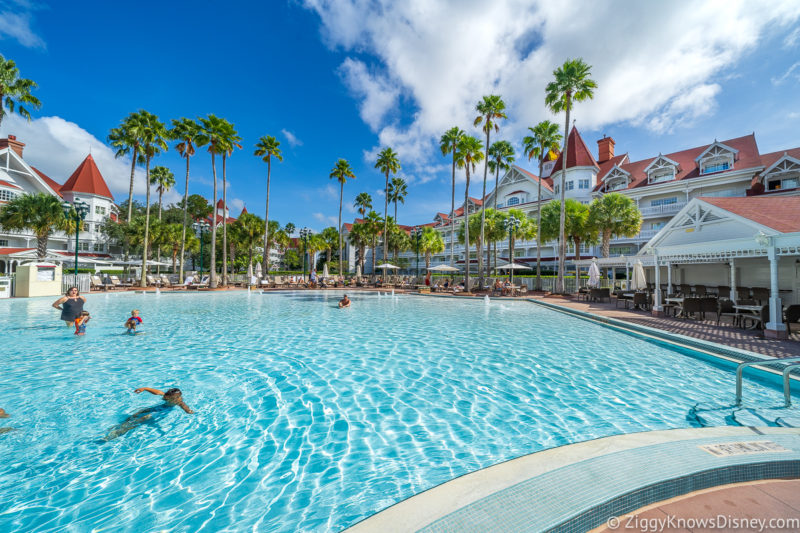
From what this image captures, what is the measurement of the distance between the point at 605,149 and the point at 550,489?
2147 inches

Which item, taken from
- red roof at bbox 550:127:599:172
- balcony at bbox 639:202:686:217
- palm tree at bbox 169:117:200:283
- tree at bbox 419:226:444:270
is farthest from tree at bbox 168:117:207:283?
balcony at bbox 639:202:686:217

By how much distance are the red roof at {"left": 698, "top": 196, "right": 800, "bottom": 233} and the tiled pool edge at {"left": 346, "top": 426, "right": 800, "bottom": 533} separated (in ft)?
35.2

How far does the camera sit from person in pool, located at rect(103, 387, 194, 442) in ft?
14.5

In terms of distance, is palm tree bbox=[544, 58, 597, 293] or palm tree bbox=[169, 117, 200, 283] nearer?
palm tree bbox=[544, 58, 597, 293]

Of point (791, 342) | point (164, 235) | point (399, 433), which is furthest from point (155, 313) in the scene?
point (164, 235)

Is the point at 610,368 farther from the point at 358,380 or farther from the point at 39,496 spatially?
the point at 39,496

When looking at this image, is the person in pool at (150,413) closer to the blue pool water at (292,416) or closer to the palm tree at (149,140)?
the blue pool water at (292,416)

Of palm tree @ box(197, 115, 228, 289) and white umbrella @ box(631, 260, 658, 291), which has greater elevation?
palm tree @ box(197, 115, 228, 289)

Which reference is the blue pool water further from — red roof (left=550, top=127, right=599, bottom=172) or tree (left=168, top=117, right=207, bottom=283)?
red roof (left=550, top=127, right=599, bottom=172)

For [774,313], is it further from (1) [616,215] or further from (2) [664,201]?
(2) [664,201]

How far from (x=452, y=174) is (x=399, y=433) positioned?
90.3 ft

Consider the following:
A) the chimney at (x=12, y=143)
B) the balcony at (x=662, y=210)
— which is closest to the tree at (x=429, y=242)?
the balcony at (x=662, y=210)

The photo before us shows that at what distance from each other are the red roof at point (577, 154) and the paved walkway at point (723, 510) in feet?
143

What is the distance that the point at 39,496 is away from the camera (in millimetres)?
3141
